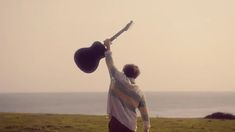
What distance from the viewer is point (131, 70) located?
31.1 feet

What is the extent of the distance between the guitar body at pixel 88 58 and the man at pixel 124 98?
305mm

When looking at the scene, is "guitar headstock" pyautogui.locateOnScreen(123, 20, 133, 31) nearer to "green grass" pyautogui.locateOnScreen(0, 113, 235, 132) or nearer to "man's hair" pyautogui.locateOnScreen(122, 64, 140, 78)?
"man's hair" pyautogui.locateOnScreen(122, 64, 140, 78)

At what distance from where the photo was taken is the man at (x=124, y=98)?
9.39m

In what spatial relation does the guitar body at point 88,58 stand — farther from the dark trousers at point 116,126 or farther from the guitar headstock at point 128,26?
the dark trousers at point 116,126

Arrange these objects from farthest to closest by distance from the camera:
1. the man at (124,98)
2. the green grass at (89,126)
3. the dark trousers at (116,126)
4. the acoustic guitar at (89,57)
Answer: the green grass at (89,126)
the acoustic guitar at (89,57)
the dark trousers at (116,126)
the man at (124,98)

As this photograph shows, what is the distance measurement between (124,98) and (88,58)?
1070 millimetres

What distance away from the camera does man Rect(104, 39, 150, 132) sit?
370 inches

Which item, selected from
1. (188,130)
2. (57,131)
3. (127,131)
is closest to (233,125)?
(188,130)

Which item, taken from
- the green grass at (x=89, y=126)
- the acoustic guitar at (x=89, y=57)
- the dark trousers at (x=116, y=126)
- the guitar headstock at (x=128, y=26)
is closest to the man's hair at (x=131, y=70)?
the acoustic guitar at (x=89, y=57)

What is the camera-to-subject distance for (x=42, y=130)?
98.9 feet

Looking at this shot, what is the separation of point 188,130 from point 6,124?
11330 mm

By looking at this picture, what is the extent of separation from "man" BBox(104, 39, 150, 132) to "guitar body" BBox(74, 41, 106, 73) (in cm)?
30

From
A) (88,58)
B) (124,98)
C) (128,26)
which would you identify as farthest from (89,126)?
(128,26)

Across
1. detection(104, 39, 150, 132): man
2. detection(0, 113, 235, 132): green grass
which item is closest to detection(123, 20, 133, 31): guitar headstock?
detection(104, 39, 150, 132): man
